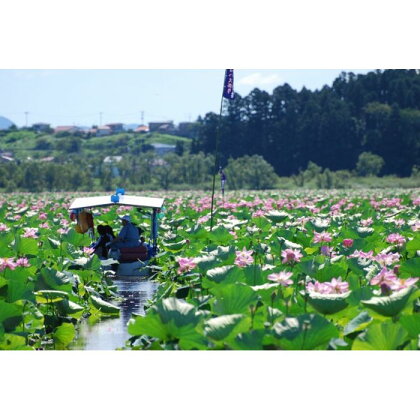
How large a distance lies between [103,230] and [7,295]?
4762 millimetres

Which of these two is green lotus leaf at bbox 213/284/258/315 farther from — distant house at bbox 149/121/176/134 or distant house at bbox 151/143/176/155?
distant house at bbox 149/121/176/134

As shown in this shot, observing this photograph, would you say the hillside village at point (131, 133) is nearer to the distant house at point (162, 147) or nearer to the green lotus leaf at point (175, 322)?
the distant house at point (162, 147)

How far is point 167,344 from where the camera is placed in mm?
5391

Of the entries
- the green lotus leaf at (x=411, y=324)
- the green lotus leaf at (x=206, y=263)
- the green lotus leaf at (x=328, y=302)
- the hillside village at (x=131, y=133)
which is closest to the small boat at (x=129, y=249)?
the green lotus leaf at (x=206, y=263)

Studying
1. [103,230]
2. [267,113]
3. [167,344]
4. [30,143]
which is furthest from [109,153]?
[167,344]

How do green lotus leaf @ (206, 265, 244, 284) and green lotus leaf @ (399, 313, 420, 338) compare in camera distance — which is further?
green lotus leaf @ (206, 265, 244, 284)

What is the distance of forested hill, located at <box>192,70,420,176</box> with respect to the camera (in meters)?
60.6

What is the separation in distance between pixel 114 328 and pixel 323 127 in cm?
5360

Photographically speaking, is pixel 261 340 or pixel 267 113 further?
pixel 267 113

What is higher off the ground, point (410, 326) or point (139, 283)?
point (410, 326)

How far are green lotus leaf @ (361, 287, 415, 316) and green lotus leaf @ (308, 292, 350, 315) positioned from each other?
0.74ft

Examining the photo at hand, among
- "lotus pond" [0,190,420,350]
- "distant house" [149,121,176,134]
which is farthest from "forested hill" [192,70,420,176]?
"distant house" [149,121,176,134]

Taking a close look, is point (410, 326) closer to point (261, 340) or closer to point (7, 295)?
point (261, 340)

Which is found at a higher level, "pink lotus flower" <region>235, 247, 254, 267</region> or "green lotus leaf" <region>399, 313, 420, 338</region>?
"green lotus leaf" <region>399, 313, 420, 338</region>
